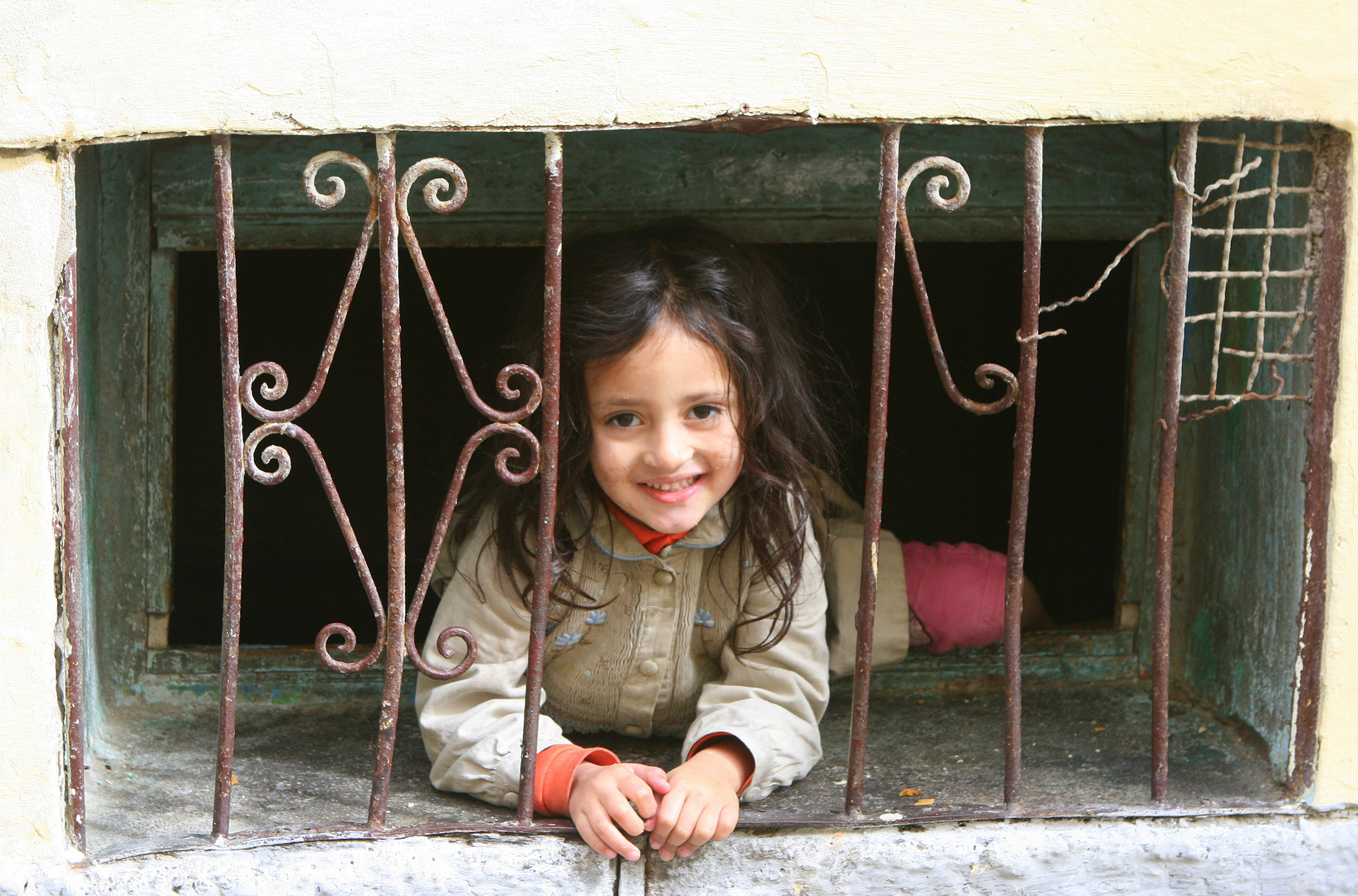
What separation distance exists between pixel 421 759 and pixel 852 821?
84cm

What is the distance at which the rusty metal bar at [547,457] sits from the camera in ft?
5.36

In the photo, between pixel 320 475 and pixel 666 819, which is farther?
pixel 666 819

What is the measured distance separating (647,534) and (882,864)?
0.69m

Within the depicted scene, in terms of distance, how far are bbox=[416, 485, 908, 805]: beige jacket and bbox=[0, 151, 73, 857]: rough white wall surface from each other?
1.90 feet

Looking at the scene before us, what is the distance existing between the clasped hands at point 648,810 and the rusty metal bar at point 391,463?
292mm

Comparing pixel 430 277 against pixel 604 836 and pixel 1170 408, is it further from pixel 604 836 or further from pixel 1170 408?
pixel 1170 408

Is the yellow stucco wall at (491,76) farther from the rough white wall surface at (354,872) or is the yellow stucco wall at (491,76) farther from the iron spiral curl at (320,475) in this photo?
the iron spiral curl at (320,475)

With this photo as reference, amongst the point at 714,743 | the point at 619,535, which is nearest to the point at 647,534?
the point at 619,535

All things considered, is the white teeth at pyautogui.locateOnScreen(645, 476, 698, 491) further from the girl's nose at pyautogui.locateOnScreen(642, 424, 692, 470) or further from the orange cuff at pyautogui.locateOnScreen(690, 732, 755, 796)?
the orange cuff at pyautogui.locateOnScreen(690, 732, 755, 796)

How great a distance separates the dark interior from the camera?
3.66 metres

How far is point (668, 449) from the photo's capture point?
191 centimetres

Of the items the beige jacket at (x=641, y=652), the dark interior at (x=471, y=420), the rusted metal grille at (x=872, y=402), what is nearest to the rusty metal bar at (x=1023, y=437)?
the rusted metal grille at (x=872, y=402)

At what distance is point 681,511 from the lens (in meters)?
2.01

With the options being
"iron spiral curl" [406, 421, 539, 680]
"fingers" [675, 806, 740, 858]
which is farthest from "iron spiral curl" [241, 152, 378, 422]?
"fingers" [675, 806, 740, 858]
